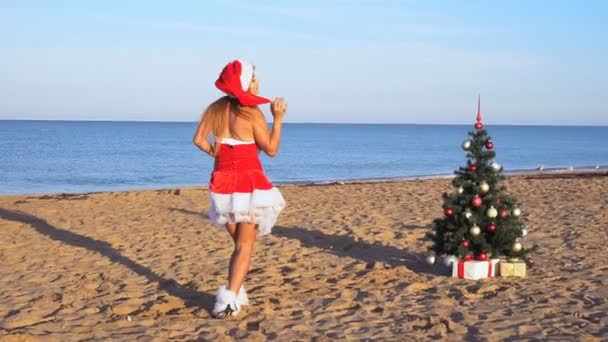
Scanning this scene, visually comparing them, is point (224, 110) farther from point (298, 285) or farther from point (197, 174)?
point (197, 174)

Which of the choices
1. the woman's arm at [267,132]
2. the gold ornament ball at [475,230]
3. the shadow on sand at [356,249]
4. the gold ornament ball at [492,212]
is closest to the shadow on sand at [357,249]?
the shadow on sand at [356,249]

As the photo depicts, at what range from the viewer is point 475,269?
6.70 meters

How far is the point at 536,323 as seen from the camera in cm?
514

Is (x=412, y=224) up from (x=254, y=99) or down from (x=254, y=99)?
down

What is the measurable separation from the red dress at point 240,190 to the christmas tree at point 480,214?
2227mm

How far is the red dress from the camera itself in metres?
5.36

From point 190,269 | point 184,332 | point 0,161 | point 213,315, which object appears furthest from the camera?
point 0,161

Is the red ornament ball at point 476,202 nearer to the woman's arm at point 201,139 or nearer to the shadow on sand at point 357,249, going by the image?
the shadow on sand at point 357,249

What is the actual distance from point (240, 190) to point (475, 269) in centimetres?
249

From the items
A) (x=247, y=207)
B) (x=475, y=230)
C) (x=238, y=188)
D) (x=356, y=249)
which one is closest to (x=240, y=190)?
(x=238, y=188)

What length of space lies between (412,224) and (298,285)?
4383 mm

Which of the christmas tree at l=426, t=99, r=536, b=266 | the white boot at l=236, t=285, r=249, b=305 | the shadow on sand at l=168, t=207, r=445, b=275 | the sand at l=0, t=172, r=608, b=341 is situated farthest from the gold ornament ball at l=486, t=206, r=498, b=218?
the white boot at l=236, t=285, r=249, b=305

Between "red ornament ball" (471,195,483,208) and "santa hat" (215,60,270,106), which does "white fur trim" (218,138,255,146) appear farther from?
"red ornament ball" (471,195,483,208)

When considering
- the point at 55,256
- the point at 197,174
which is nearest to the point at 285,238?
the point at 55,256
